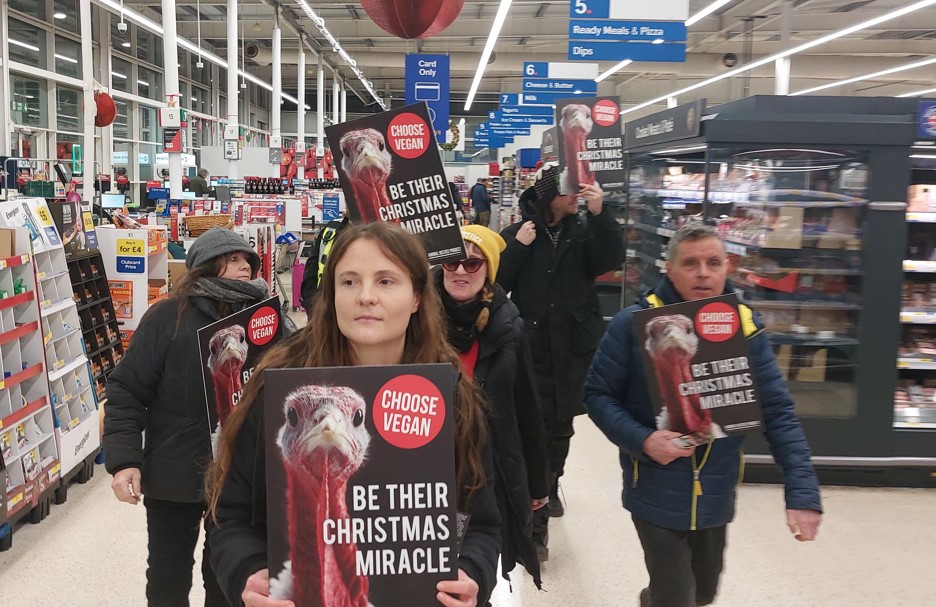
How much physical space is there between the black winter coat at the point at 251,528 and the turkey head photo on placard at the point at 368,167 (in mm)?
987

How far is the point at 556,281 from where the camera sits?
3.64 metres

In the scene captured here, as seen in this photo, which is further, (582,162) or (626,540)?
(626,540)

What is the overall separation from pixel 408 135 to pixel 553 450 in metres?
1.92

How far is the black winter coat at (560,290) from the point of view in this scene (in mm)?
3611

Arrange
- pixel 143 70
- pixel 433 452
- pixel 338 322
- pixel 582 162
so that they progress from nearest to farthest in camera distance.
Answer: pixel 433 452 → pixel 338 322 → pixel 582 162 → pixel 143 70

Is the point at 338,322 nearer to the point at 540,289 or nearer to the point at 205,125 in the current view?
the point at 540,289

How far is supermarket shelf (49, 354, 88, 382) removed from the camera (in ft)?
14.3

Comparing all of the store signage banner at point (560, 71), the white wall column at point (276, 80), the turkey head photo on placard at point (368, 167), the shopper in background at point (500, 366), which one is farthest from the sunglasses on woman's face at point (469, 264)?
the white wall column at point (276, 80)

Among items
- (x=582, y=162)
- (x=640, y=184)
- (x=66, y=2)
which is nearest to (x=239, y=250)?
(x=582, y=162)

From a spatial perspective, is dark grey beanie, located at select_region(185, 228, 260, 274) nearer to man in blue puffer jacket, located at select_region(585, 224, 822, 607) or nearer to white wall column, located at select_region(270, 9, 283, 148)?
man in blue puffer jacket, located at select_region(585, 224, 822, 607)

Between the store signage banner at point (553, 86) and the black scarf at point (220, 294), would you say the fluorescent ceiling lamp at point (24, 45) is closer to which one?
the store signage banner at point (553, 86)

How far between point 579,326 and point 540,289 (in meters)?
0.25

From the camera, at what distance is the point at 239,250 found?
262 cm

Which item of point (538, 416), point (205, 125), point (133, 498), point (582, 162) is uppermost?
point (205, 125)
